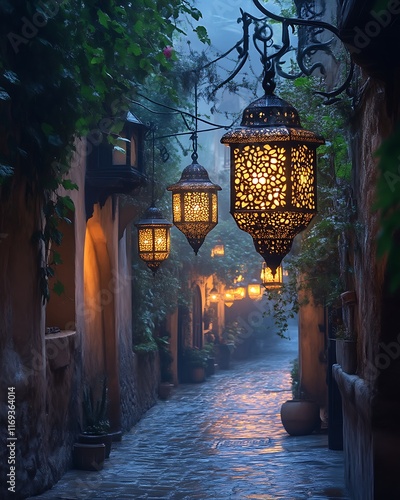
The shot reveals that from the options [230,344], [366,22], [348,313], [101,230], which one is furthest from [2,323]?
[230,344]

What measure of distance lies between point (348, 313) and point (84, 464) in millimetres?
4418

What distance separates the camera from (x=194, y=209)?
10711mm

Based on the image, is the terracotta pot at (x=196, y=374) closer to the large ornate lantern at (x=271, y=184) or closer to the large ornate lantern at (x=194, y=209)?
the large ornate lantern at (x=194, y=209)

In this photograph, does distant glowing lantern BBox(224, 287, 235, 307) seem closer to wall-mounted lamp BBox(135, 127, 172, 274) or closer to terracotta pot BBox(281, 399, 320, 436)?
terracotta pot BBox(281, 399, 320, 436)

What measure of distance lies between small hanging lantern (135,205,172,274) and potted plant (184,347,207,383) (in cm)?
1271

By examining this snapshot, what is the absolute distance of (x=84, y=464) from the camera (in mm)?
11602

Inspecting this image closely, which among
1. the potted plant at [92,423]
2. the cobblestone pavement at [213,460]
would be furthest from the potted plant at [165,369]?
the potted plant at [92,423]

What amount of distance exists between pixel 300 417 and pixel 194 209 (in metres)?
5.75

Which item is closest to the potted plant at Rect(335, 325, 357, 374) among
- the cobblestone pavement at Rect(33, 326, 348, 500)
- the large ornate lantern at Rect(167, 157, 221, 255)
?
the cobblestone pavement at Rect(33, 326, 348, 500)

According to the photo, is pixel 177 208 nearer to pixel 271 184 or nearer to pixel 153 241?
pixel 153 241

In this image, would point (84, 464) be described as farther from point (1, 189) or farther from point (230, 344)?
point (230, 344)

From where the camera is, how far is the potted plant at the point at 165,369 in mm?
21625

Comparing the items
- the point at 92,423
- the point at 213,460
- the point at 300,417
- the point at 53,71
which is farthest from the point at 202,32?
the point at 300,417

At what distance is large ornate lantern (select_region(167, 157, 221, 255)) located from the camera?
421 inches
